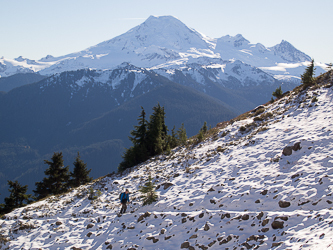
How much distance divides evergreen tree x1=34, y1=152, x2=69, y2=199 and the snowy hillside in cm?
1397

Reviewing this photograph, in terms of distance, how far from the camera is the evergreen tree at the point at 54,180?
37438 mm

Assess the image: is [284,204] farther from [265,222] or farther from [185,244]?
[185,244]

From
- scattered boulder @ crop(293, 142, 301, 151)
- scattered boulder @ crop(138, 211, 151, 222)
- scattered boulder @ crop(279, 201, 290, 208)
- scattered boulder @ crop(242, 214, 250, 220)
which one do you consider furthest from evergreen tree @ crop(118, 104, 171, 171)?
scattered boulder @ crop(279, 201, 290, 208)

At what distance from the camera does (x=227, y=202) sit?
15461mm

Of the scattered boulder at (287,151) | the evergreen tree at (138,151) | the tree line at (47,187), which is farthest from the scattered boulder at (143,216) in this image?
the tree line at (47,187)

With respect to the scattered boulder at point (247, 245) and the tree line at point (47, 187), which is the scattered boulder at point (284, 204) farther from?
the tree line at point (47, 187)

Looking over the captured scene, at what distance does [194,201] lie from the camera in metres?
16.9

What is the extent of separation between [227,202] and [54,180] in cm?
3035

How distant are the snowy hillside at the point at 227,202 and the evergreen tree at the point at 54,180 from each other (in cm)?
1397

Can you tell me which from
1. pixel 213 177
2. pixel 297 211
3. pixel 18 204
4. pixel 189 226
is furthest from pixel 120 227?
pixel 18 204

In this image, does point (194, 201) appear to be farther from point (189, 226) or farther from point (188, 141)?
point (188, 141)

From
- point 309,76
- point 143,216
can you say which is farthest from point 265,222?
point 309,76

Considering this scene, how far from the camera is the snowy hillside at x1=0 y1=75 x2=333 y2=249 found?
12.3 meters

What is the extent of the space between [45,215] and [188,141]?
17482 millimetres
